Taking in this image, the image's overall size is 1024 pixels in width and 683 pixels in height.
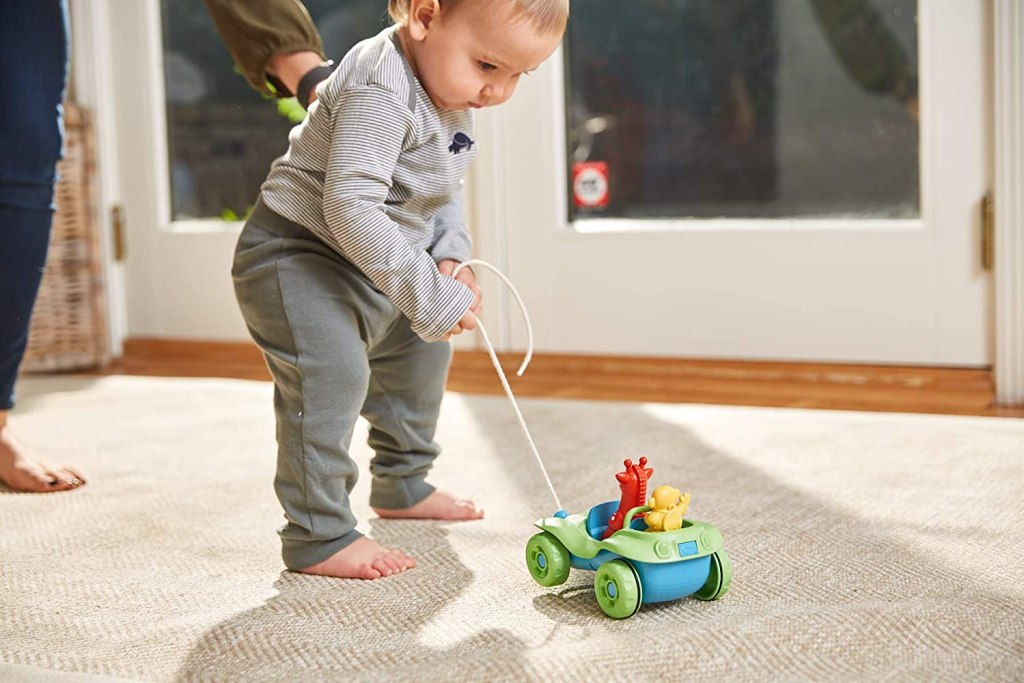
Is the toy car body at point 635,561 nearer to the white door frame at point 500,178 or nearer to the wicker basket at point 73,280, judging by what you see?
the white door frame at point 500,178

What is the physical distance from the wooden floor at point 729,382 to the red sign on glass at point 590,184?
28 centimetres

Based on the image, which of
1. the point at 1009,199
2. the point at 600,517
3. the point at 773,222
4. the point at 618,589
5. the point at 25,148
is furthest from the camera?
the point at 773,222

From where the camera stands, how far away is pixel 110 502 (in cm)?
144

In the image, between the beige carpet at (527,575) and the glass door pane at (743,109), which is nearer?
the beige carpet at (527,575)

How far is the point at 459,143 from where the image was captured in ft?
3.88

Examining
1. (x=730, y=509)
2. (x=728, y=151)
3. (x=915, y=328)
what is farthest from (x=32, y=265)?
(x=915, y=328)

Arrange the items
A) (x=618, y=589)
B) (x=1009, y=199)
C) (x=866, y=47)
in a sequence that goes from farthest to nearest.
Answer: (x=866, y=47) < (x=1009, y=199) < (x=618, y=589)

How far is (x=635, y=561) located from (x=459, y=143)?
0.43 m

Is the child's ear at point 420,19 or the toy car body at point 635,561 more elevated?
the child's ear at point 420,19

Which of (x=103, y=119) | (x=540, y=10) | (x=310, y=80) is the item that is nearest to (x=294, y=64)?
(x=310, y=80)

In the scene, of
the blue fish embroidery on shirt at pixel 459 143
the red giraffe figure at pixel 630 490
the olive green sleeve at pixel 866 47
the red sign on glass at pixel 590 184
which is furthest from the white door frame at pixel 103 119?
the red giraffe figure at pixel 630 490

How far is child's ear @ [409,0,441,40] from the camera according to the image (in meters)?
1.09

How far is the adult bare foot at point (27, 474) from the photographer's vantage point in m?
1.49

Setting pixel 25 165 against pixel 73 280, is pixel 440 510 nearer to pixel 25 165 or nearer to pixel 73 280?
pixel 25 165
